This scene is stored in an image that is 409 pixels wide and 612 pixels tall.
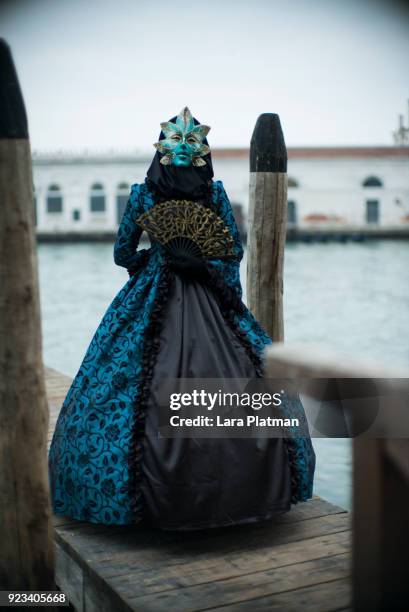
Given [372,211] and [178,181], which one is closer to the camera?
[178,181]

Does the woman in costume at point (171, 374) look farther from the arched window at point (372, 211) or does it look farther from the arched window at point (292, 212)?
the arched window at point (372, 211)

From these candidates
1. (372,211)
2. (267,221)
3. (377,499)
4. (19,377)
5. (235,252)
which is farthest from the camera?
(372,211)

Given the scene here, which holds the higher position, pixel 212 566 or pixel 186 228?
pixel 186 228

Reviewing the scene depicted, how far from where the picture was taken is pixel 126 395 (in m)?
2.79

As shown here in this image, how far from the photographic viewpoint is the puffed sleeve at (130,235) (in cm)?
307

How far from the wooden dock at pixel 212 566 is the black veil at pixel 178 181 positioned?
3.77 ft

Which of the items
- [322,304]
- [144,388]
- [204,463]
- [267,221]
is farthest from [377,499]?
[322,304]

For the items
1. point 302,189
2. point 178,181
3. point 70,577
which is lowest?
point 70,577

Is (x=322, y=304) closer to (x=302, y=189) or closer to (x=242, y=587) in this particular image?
(x=242, y=587)

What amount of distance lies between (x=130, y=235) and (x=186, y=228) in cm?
24

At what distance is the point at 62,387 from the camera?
18.5ft

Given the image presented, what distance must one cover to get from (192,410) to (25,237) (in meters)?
0.81

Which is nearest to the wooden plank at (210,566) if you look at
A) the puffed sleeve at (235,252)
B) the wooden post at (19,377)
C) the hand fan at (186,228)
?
the wooden post at (19,377)

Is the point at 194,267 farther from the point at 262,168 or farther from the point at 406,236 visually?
the point at 406,236
